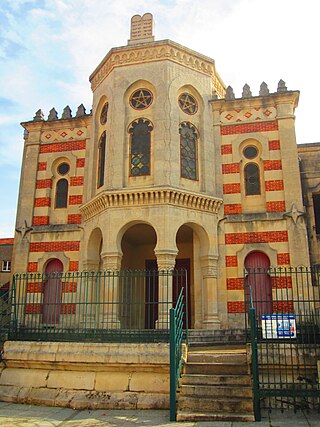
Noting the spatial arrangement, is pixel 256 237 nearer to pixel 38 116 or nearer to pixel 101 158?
pixel 101 158

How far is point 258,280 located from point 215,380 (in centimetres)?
826

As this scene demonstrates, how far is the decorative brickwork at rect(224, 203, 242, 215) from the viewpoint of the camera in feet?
57.0

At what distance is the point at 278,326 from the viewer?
934cm

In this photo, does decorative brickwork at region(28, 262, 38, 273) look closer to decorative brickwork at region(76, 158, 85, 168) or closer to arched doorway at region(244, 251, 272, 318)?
decorative brickwork at region(76, 158, 85, 168)

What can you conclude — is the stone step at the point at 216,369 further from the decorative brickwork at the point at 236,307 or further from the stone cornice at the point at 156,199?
the stone cornice at the point at 156,199

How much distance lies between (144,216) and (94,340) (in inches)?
273

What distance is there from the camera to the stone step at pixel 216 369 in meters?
9.23

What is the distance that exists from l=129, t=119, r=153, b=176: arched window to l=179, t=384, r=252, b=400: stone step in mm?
9871

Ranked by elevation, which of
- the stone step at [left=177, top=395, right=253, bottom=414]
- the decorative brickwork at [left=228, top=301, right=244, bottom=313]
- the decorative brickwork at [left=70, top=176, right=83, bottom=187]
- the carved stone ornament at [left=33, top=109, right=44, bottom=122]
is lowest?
the stone step at [left=177, top=395, right=253, bottom=414]

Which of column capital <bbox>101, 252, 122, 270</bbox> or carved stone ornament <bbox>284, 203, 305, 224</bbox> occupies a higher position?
carved stone ornament <bbox>284, 203, 305, 224</bbox>

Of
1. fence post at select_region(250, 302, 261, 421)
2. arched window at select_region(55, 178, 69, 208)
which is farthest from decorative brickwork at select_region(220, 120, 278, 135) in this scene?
fence post at select_region(250, 302, 261, 421)

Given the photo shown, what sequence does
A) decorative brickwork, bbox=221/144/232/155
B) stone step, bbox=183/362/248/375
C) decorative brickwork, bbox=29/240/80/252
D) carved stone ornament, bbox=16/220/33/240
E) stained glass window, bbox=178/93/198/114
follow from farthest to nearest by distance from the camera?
1. carved stone ornament, bbox=16/220/33/240
2. decorative brickwork, bbox=29/240/80/252
3. decorative brickwork, bbox=221/144/232/155
4. stained glass window, bbox=178/93/198/114
5. stone step, bbox=183/362/248/375

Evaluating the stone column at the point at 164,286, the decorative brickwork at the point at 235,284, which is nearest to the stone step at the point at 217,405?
the stone column at the point at 164,286

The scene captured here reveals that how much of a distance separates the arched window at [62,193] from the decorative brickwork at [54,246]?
1.81 metres
